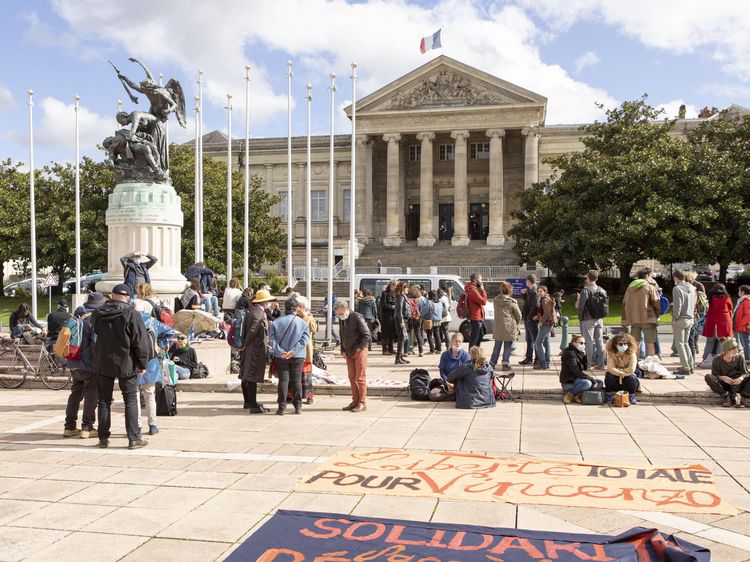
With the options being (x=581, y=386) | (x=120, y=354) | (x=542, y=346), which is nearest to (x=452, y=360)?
(x=581, y=386)

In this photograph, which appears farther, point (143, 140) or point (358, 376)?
point (143, 140)

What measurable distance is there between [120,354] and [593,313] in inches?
361

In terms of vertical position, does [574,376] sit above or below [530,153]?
below

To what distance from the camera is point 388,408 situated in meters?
11.5

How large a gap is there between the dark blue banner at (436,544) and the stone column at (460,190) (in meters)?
50.4

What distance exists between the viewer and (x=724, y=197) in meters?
36.5

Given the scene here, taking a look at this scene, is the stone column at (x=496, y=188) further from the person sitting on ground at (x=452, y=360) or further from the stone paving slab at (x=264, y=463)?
the stone paving slab at (x=264, y=463)

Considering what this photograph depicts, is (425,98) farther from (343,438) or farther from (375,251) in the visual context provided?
(343,438)

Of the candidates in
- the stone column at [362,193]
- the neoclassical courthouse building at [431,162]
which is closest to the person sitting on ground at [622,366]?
the neoclassical courthouse building at [431,162]

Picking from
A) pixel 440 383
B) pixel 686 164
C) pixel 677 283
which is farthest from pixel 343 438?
pixel 686 164

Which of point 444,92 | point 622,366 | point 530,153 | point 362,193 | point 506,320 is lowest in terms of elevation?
point 622,366

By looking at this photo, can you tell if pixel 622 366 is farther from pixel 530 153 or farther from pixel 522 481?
pixel 530 153

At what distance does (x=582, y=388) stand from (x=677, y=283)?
4158 millimetres

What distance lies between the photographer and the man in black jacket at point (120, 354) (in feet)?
27.3
